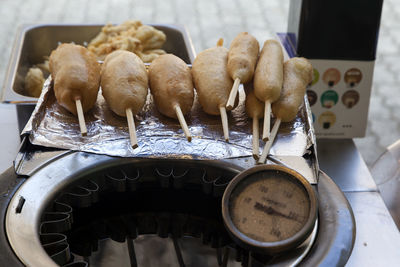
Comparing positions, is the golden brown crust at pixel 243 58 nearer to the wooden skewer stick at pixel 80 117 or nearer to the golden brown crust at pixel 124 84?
the golden brown crust at pixel 124 84

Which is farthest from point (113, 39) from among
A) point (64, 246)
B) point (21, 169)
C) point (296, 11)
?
point (64, 246)

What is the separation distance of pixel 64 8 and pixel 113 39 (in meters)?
2.25

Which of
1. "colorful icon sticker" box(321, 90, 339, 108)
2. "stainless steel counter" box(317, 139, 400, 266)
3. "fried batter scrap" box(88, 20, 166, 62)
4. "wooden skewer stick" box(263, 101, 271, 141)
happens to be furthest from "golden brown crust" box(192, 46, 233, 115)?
"fried batter scrap" box(88, 20, 166, 62)

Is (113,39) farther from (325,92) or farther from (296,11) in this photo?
(325,92)

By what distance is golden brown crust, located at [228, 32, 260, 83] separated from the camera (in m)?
1.16

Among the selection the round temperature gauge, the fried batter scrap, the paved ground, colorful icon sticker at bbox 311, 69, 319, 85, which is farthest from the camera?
the paved ground

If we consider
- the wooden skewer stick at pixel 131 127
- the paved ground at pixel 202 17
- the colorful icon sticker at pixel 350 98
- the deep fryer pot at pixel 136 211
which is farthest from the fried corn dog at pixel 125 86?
the paved ground at pixel 202 17

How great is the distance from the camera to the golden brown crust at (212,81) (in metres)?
1.15

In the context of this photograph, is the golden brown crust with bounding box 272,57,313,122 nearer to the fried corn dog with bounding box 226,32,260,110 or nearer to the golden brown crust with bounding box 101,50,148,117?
the fried corn dog with bounding box 226,32,260,110

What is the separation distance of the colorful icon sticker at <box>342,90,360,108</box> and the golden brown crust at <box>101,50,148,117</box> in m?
0.78

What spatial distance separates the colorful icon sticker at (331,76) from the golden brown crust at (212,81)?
0.51m

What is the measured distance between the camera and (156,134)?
1.15 meters

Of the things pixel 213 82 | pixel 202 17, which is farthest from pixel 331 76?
pixel 202 17

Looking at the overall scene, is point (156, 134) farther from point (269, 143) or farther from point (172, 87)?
point (269, 143)
